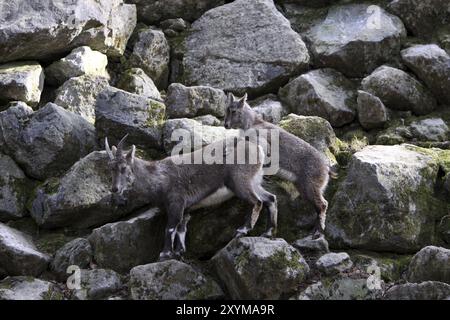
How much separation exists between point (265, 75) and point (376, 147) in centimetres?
404

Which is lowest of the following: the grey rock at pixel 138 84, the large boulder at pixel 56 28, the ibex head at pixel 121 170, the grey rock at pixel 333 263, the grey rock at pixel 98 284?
the grey rock at pixel 98 284

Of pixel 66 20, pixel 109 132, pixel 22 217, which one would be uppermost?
pixel 66 20

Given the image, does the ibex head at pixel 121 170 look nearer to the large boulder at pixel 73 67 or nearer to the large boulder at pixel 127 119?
the large boulder at pixel 127 119

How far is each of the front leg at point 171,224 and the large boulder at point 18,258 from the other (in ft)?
7.21

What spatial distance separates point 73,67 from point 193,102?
9.90 feet

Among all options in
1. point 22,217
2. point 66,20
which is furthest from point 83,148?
point 66,20

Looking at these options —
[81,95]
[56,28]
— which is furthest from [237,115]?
[56,28]

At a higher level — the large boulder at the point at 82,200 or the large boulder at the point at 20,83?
the large boulder at the point at 20,83

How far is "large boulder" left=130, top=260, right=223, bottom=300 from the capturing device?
37.8 feet

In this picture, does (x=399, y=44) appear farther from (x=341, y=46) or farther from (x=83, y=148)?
(x=83, y=148)

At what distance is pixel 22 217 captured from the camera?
13844mm

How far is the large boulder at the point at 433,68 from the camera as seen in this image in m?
16.3

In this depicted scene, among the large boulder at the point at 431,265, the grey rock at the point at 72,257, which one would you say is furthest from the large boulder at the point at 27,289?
the large boulder at the point at 431,265

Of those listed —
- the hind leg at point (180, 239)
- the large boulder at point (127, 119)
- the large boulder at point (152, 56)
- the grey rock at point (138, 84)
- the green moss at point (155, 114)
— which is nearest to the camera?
the hind leg at point (180, 239)
